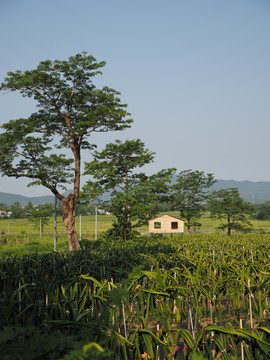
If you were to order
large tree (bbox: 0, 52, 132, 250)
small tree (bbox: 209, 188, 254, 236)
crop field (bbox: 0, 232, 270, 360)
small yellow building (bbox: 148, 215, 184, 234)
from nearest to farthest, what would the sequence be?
crop field (bbox: 0, 232, 270, 360) < large tree (bbox: 0, 52, 132, 250) < small tree (bbox: 209, 188, 254, 236) < small yellow building (bbox: 148, 215, 184, 234)

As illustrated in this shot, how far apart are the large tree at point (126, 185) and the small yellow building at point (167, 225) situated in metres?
10.9

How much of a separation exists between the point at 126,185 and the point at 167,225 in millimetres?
15084

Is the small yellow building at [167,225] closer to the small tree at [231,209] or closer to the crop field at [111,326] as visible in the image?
the small tree at [231,209]

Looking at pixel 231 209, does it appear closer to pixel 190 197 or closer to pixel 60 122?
pixel 190 197

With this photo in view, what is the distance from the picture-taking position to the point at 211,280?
434 centimetres

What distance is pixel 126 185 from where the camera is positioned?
2842 cm

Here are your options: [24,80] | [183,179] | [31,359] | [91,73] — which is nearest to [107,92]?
[91,73]

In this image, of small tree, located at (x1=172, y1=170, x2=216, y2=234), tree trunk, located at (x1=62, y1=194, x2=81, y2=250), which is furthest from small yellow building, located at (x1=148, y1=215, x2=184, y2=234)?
tree trunk, located at (x1=62, y1=194, x2=81, y2=250)

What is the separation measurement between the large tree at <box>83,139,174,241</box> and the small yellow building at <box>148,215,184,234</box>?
35.7 feet

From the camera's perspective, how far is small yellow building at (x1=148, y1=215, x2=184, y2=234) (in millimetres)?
41094

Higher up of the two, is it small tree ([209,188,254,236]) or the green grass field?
small tree ([209,188,254,236])

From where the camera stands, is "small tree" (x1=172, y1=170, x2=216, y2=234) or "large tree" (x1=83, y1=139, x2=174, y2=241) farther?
"small tree" (x1=172, y1=170, x2=216, y2=234)

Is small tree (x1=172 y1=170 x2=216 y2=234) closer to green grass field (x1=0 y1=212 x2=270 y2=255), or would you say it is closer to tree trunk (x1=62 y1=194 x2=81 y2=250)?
green grass field (x1=0 y1=212 x2=270 y2=255)

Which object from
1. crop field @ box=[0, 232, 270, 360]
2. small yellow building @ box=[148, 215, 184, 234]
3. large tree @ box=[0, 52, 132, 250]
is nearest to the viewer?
crop field @ box=[0, 232, 270, 360]
